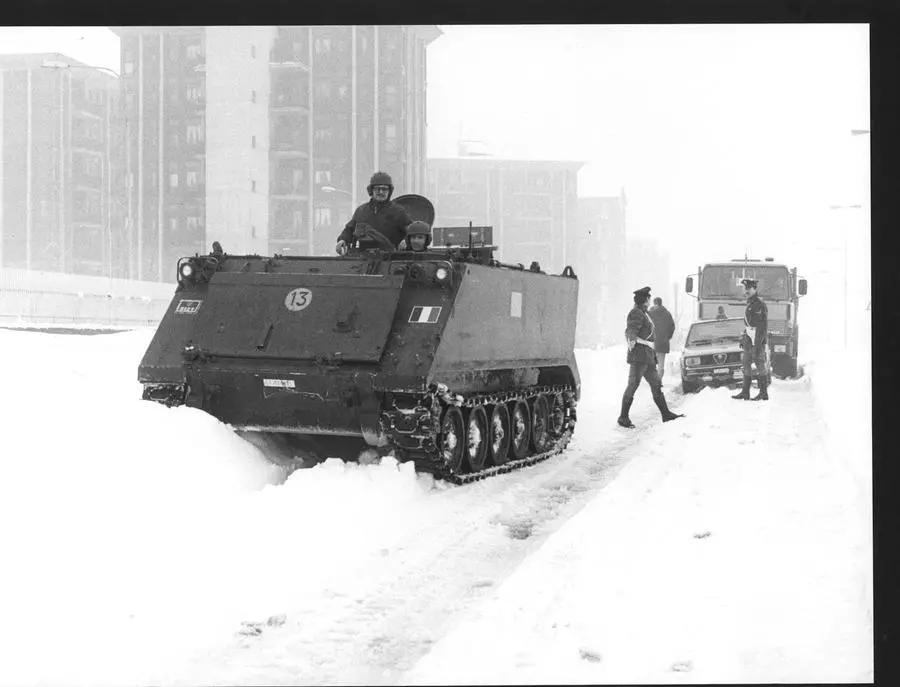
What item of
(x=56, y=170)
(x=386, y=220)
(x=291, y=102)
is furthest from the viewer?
(x=56, y=170)

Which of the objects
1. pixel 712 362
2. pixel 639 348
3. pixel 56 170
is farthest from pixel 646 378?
pixel 56 170

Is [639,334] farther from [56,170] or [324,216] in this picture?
[56,170]

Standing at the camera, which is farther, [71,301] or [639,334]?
[71,301]

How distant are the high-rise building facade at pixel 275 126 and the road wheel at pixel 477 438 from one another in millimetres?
35496

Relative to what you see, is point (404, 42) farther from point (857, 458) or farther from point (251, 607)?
point (251, 607)

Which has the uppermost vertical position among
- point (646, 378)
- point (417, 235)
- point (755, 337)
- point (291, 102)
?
point (291, 102)

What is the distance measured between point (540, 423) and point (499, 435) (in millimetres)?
1324

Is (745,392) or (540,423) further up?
(745,392)

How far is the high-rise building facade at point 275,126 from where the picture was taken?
152 ft

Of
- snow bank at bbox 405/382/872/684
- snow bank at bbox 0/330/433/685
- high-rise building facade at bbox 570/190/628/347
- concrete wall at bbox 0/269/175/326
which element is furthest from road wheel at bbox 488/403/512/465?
high-rise building facade at bbox 570/190/628/347

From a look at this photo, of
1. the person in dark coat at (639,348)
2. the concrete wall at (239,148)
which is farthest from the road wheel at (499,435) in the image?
the concrete wall at (239,148)

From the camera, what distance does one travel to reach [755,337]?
16328 mm

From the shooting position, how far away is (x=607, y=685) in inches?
187

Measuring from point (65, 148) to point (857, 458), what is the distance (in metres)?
50.4
